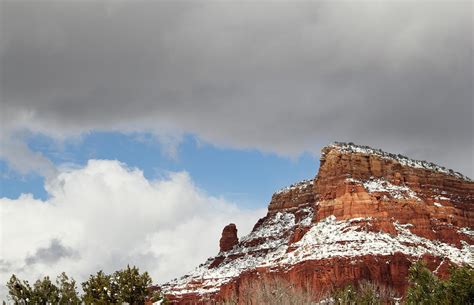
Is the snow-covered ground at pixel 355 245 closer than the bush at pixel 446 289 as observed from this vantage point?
No

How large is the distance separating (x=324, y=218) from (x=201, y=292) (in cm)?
4075

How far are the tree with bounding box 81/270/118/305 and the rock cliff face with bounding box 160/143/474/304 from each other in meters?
77.1

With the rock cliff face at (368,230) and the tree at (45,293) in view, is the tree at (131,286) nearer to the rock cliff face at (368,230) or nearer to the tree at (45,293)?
the tree at (45,293)

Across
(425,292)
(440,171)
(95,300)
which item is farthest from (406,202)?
(95,300)

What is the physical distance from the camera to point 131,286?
151 ft

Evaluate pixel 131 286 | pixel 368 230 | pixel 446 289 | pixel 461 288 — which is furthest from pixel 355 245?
pixel 131 286

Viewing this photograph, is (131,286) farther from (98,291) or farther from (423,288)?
(423,288)

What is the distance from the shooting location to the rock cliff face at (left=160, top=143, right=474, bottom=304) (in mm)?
136875

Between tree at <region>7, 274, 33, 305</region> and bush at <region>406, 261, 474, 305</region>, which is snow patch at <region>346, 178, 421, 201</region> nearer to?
bush at <region>406, 261, 474, 305</region>

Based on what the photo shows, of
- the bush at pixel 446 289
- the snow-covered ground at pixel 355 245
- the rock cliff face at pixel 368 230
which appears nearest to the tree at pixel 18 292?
the bush at pixel 446 289

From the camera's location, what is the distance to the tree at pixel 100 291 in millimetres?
45938

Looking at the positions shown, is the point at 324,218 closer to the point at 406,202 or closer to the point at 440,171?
the point at 406,202

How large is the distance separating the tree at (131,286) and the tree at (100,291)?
1.79ft

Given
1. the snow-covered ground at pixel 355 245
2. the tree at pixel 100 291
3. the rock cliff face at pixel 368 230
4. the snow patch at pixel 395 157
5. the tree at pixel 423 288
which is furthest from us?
the snow patch at pixel 395 157
